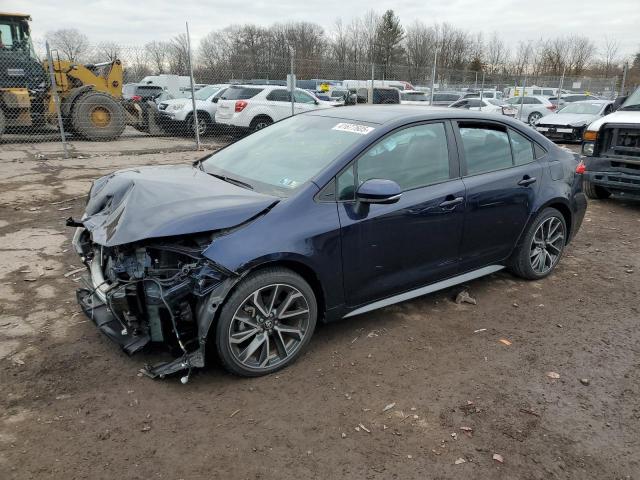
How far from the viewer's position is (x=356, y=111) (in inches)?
161

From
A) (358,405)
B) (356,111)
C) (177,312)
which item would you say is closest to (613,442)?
(358,405)

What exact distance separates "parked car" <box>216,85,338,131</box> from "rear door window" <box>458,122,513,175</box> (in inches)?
405

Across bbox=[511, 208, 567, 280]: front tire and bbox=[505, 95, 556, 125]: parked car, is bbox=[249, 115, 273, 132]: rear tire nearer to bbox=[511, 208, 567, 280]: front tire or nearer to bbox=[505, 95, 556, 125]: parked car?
bbox=[511, 208, 567, 280]: front tire

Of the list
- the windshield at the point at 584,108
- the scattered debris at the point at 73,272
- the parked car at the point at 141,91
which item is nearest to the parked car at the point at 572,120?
the windshield at the point at 584,108

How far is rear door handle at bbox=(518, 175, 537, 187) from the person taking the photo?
171 inches

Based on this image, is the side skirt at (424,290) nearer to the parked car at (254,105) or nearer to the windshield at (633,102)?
the windshield at (633,102)

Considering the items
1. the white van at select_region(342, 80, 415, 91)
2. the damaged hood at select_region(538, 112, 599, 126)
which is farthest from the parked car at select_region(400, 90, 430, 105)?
the damaged hood at select_region(538, 112, 599, 126)

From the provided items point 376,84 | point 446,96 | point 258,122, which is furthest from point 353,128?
point 446,96

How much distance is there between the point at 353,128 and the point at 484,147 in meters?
1.25

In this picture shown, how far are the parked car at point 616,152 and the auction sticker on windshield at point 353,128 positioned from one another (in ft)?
18.4

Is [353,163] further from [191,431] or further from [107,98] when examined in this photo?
[107,98]

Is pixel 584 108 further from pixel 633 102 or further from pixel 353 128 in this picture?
pixel 353 128

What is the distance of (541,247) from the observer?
189 inches

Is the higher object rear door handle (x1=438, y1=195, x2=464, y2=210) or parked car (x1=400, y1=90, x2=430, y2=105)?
parked car (x1=400, y1=90, x2=430, y2=105)
